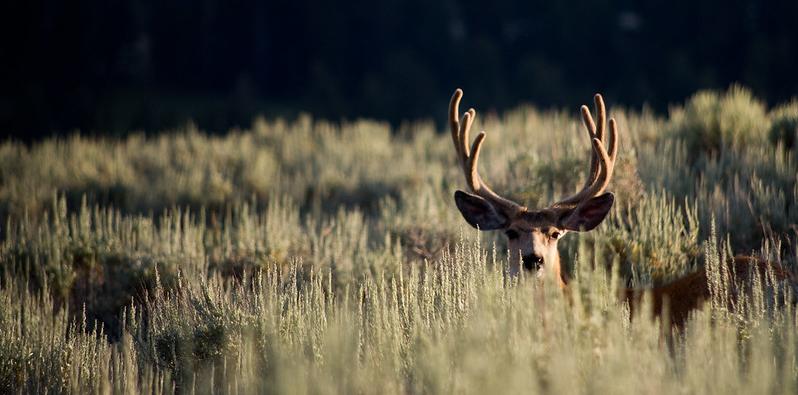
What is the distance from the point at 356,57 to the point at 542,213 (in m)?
44.3

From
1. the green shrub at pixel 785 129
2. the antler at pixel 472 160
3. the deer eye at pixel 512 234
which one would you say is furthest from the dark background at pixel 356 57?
the deer eye at pixel 512 234

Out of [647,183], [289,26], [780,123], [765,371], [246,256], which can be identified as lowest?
[765,371]

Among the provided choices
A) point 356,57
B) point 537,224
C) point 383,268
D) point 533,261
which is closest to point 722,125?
point 383,268

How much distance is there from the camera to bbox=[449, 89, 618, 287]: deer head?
20.2ft

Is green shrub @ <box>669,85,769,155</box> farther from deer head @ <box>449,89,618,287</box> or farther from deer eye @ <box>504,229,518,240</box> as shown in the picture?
deer eye @ <box>504,229,518,240</box>

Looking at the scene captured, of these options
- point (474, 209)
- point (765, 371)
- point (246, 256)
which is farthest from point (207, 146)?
point (765, 371)

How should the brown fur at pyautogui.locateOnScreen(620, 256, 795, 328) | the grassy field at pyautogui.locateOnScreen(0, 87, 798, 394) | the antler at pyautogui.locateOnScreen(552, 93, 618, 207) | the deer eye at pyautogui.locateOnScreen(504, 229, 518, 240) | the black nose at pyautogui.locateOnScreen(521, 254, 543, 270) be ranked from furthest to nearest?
1. the antler at pyautogui.locateOnScreen(552, 93, 618, 207)
2. the deer eye at pyautogui.locateOnScreen(504, 229, 518, 240)
3. the black nose at pyautogui.locateOnScreen(521, 254, 543, 270)
4. the brown fur at pyautogui.locateOnScreen(620, 256, 795, 328)
5. the grassy field at pyautogui.locateOnScreen(0, 87, 798, 394)

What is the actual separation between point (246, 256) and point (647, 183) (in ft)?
12.2

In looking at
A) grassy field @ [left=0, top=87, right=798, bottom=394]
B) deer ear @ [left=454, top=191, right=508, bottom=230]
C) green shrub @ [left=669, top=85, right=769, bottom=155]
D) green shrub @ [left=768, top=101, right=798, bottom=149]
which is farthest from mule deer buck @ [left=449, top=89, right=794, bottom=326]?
green shrub @ [left=768, top=101, right=798, bottom=149]

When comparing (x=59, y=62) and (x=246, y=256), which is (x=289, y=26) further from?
(x=246, y=256)

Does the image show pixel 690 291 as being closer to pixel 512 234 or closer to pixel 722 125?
pixel 512 234

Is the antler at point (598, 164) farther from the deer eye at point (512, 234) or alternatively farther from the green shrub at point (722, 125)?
the green shrub at point (722, 125)

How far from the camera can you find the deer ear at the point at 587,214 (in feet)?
21.0

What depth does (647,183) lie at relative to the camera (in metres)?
9.02
